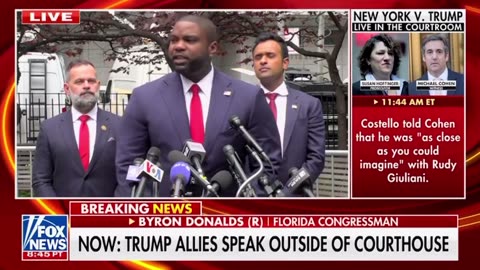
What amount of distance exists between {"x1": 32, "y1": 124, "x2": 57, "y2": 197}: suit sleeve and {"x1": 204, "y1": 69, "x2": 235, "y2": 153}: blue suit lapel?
0.91 metres

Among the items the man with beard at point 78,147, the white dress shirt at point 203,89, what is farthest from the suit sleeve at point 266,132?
the man with beard at point 78,147

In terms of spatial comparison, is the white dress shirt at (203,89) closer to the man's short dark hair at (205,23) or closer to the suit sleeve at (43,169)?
the man's short dark hair at (205,23)

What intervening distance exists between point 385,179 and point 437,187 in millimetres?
302

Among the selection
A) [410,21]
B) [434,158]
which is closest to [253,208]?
[434,158]

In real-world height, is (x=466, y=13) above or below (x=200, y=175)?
above

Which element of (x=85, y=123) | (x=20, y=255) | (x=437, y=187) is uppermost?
(x=85, y=123)

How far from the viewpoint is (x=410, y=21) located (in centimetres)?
519

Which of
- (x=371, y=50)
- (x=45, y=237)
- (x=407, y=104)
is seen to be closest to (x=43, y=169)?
(x=45, y=237)

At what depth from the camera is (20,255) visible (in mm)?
5254

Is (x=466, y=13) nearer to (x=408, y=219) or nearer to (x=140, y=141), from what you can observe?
(x=408, y=219)

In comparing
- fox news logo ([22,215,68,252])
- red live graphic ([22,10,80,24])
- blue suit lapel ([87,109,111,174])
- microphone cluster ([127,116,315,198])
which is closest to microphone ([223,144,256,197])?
microphone cluster ([127,116,315,198])

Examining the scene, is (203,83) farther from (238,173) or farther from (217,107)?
(238,173)

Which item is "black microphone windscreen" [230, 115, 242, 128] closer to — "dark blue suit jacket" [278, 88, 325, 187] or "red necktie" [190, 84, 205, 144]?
"red necktie" [190, 84, 205, 144]

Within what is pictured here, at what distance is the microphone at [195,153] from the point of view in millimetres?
5117
